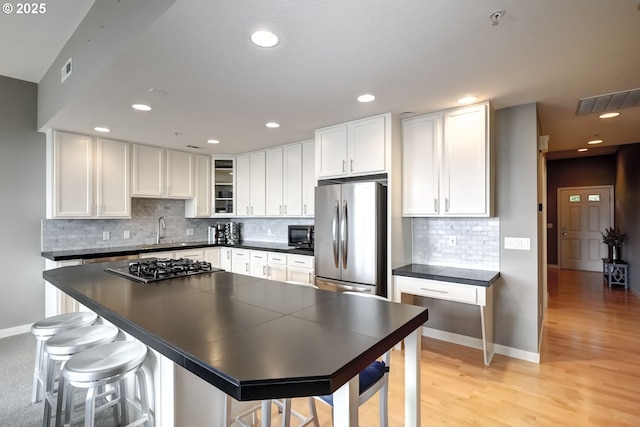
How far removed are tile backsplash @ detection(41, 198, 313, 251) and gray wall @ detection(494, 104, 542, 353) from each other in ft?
8.62

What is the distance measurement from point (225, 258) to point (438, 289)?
338 cm

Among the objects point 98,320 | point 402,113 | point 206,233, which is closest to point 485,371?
point 402,113

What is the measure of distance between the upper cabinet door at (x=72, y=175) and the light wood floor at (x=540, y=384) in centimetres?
355

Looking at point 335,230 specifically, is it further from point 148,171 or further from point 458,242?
point 148,171

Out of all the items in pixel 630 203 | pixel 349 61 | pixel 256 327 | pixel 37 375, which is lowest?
pixel 37 375

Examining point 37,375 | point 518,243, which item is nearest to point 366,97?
point 518,243

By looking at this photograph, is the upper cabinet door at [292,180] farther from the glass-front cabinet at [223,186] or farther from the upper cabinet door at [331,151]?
the glass-front cabinet at [223,186]

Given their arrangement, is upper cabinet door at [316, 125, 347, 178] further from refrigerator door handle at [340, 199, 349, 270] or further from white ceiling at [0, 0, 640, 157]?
refrigerator door handle at [340, 199, 349, 270]

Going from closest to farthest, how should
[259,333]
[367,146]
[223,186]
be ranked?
1. [259,333]
2. [367,146]
3. [223,186]

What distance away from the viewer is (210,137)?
13.4 feet

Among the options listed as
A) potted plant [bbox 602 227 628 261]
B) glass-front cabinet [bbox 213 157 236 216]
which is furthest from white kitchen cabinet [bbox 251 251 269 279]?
potted plant [bbox 602 227 628 261]

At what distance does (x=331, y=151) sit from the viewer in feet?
11.9

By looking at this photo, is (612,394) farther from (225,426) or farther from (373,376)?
(225,426)

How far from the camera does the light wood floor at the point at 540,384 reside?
82.7 inches
